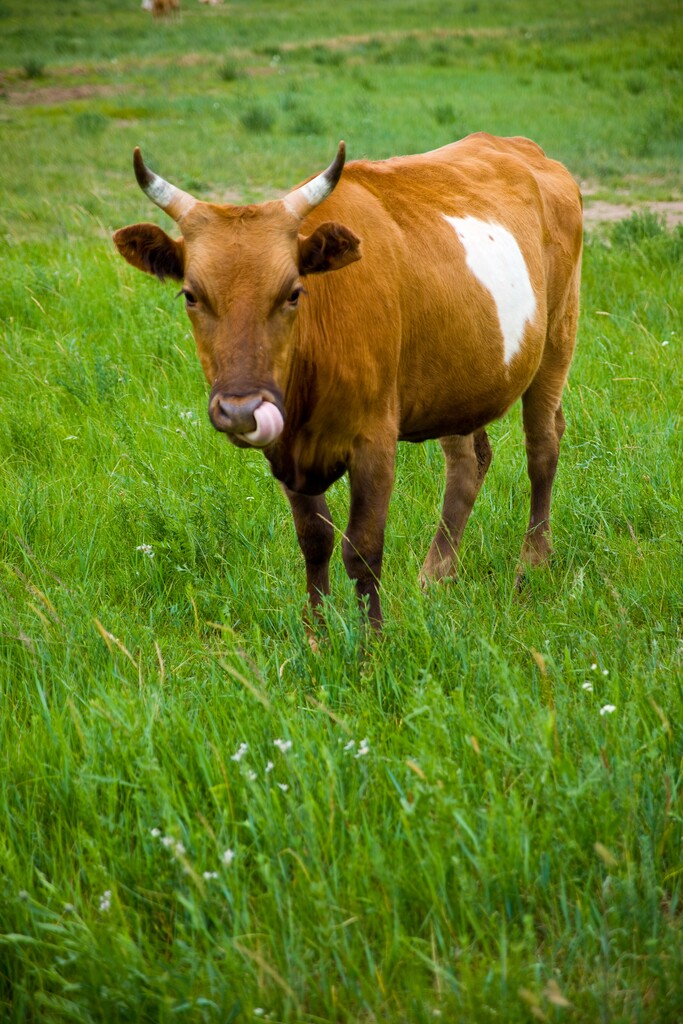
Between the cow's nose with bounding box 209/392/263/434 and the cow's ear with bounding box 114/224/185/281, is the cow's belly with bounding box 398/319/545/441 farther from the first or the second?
the cow's nose with bounding box 209/392/263/434

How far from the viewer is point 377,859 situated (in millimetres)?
2078

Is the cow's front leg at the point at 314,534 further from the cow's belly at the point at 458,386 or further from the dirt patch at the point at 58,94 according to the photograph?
the dirt patch at the point at 58,94

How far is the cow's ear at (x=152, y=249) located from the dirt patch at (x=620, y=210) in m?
6.96

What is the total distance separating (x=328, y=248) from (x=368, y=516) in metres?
0.95

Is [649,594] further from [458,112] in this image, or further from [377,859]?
[458,112]

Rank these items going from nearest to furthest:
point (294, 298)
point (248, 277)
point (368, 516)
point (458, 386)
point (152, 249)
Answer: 1. point (248, 277)
2. point (294, 298)
3. point (152, 249)
4. point (368, 516)
5. point (458, 386)

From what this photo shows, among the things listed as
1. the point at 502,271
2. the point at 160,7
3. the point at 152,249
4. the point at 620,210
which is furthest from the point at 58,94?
the point at 160,7

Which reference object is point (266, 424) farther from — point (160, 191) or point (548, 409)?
A: point (548, 409)

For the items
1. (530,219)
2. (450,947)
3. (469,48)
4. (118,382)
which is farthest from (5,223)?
(469,48)

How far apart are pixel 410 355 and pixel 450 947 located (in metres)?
2.21

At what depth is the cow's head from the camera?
2840 mm

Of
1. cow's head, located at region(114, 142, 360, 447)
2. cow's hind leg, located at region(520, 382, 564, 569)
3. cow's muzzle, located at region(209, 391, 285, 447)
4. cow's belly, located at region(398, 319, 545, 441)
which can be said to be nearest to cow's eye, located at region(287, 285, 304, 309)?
cow's head, located at region(114, 142, 360, 447)

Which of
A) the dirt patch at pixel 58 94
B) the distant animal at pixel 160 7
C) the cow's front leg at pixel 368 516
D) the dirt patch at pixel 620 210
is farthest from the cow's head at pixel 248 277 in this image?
the distant animal at pixel 160 7

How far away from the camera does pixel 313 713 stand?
2855 millimetres
